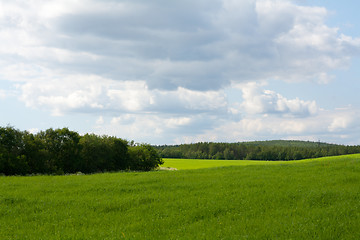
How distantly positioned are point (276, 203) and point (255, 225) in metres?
3.91

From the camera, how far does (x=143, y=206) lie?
16594 millimetres

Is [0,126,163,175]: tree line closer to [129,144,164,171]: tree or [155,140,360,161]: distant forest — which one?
[129,144,164,171]: tree

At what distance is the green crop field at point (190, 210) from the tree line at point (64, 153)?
25.5 meters

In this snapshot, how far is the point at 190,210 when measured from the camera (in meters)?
15.4

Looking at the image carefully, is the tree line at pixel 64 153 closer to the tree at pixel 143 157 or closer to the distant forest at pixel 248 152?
the tree at pixel 143 157

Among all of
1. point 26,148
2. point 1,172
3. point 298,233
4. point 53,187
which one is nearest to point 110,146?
point 26,148

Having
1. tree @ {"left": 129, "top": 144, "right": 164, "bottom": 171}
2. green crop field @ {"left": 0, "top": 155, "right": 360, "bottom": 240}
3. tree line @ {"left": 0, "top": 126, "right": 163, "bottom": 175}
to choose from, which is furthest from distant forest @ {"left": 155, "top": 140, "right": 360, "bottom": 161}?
green crop field @ {"left": 0, "top": 155, "right": 360, "bottom": 240}

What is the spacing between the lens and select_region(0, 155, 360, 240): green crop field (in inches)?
489

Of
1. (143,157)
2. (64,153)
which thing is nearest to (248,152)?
(143,157)

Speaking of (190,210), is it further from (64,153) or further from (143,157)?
(143,157)

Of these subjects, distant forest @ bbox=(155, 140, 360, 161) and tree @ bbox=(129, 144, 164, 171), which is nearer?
tree @ bbox=(129, 144, 164, 171)

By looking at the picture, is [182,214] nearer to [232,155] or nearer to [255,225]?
[255,225]

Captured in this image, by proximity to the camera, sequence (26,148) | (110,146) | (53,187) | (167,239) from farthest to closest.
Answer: (110,146) → (26,148) → (53,187) → (167,239)

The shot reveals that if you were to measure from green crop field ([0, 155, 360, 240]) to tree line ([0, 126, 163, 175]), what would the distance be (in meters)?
25.5
